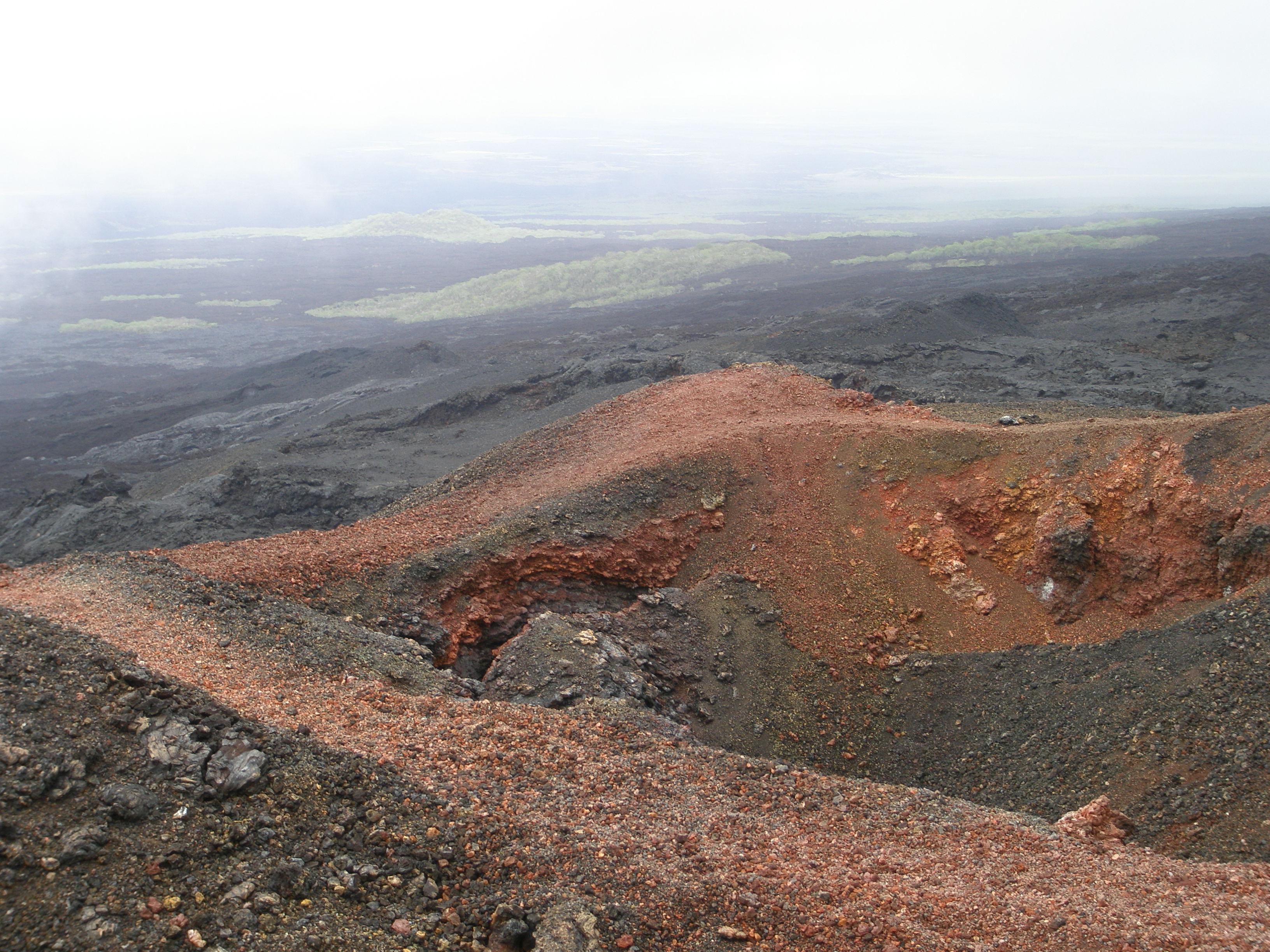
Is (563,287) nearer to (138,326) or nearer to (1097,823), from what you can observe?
(138,326)

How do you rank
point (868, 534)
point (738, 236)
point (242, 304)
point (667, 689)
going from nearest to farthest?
1. point (667, 689)
2. point (868, 534)
3. point (242, 304)
4. point (738, 236)

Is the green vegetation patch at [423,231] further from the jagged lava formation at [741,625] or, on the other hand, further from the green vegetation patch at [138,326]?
the jagged lava formation at [741,625]

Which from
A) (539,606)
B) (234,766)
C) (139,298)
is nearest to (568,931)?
(234,766)

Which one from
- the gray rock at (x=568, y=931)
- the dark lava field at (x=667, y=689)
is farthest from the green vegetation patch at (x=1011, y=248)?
the gray rock at (x=568, y=931)

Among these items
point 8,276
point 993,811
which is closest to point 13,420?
point 993,811

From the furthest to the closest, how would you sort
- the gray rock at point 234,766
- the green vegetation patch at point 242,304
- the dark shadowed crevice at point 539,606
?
1. the green vegetation patch at point 242,304
2. the dark shadowed crevice at point 539,606
3. the gray rock at point 234,766

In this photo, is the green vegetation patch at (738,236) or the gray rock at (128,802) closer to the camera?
the gray rock at (128,802)

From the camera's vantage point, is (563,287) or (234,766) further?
(563,287)
